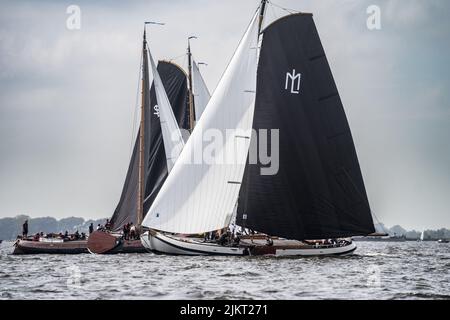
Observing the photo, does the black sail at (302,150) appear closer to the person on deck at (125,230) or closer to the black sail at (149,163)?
the person on deck at (125,230)

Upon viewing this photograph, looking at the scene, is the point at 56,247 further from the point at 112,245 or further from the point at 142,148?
the point at 142,148

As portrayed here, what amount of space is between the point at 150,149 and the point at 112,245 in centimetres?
969

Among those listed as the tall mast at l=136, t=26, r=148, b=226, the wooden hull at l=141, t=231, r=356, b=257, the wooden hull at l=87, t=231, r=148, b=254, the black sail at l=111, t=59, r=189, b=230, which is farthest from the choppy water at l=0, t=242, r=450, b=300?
the black sail at l=111, t=59, r=189, b=230

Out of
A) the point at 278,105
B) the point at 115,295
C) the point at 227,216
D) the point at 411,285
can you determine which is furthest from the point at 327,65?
the point at 115,295

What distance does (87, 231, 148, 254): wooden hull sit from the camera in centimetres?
6194

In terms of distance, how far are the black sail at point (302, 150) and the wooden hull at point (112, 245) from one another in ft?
44.9

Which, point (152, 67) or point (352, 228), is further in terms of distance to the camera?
point (152, 67)

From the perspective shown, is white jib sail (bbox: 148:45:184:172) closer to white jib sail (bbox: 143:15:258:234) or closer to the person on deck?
the person on deck

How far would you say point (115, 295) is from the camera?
96.1 ft

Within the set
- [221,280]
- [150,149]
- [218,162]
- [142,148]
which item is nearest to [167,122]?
[142,148]

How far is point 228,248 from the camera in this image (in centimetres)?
5231
